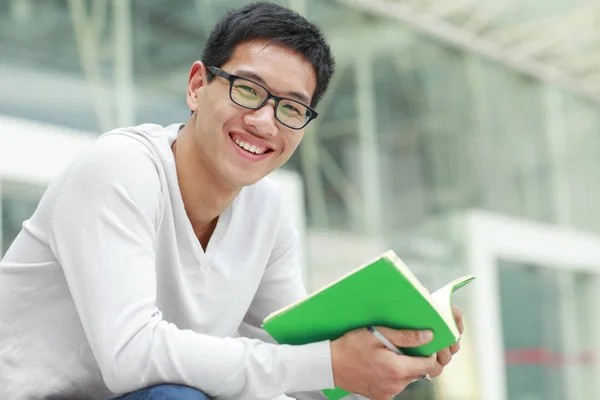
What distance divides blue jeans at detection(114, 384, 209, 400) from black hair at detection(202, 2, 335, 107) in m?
0.82

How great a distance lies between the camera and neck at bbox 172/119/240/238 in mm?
2199

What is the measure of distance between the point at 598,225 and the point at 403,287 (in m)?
13.3

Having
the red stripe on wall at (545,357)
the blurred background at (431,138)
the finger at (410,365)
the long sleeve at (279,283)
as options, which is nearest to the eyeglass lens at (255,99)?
the long sleeve at (279,283)

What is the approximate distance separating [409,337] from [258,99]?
70cm

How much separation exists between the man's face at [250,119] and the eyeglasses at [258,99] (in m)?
0.01

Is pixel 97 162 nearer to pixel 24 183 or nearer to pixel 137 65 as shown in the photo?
pixel 24 183

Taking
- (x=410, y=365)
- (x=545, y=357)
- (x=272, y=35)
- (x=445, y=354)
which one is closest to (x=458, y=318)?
(x=445, y=354)

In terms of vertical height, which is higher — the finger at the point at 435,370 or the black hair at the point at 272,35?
the black hair at the point at 272,35

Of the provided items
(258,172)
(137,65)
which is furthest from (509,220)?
(258,172)

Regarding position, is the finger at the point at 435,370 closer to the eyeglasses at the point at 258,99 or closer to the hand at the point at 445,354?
the hand at the point at 445,354

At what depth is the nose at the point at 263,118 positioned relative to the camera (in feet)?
6.87

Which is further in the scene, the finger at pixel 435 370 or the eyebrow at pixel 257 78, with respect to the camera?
the eyebrow at pixel 257 78

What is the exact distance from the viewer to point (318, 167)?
354 inches

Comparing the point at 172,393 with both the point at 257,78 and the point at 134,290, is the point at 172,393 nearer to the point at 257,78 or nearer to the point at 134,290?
the point at 134,290
